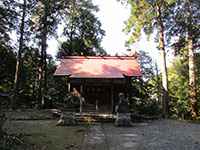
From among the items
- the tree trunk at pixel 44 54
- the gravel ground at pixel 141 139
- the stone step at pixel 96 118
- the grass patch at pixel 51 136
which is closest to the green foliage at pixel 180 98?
the tree trunk at pixel 44 54

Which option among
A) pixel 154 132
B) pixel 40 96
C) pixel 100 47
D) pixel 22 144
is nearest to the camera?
pixel 22 144

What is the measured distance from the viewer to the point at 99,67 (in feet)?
90.9

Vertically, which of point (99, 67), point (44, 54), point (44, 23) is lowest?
point (99, 67)

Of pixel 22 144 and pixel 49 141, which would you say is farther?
pixel 49 141

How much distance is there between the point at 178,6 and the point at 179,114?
13575 mm

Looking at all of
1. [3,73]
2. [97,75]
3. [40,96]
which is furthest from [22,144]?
[3,73]

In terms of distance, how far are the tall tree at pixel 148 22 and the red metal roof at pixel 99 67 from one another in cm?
184

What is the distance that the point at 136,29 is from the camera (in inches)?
1127

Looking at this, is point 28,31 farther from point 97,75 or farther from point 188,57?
point 188,57

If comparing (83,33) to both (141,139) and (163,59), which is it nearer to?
(163,59)

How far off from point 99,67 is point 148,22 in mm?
5152

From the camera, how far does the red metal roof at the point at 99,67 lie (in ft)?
85.8

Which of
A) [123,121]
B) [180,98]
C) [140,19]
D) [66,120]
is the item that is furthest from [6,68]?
[123,121]

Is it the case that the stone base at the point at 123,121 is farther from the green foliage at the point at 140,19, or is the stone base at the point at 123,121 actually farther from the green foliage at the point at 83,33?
the green foliage at the point at 83,33
